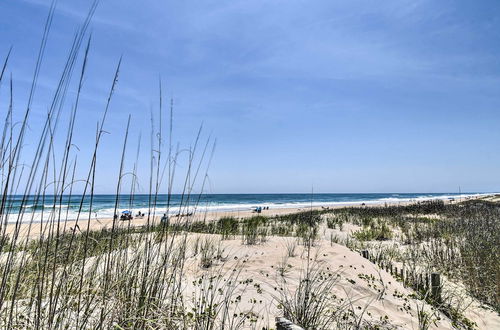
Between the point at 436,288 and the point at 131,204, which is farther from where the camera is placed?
the point at 436,288

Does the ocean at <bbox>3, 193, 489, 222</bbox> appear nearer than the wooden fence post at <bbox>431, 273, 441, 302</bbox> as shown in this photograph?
Yes

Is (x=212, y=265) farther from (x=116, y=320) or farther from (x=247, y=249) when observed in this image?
(x=116, y=320)

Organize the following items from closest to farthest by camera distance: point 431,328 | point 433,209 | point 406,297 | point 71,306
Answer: point 71,306
point 431,328
point 406,297
point 433,209

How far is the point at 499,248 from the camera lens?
568 cm

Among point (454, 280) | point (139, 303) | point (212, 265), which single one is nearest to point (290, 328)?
point (139, 303)

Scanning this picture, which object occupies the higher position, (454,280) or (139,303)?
(139,303)

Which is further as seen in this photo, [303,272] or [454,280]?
[454,280]

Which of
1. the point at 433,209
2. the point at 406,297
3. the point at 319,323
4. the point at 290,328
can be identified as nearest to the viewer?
the point at 290,328

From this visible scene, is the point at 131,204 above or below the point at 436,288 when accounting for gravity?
above

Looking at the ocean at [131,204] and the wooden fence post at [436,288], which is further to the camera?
the wooden fence post at [436,288]

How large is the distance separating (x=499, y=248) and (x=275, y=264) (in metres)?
4.29

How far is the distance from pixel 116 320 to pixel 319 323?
1.89 metres

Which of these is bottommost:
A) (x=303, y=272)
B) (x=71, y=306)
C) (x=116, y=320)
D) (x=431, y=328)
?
(x=431, y=328)

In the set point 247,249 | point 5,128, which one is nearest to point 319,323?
point 5,128
